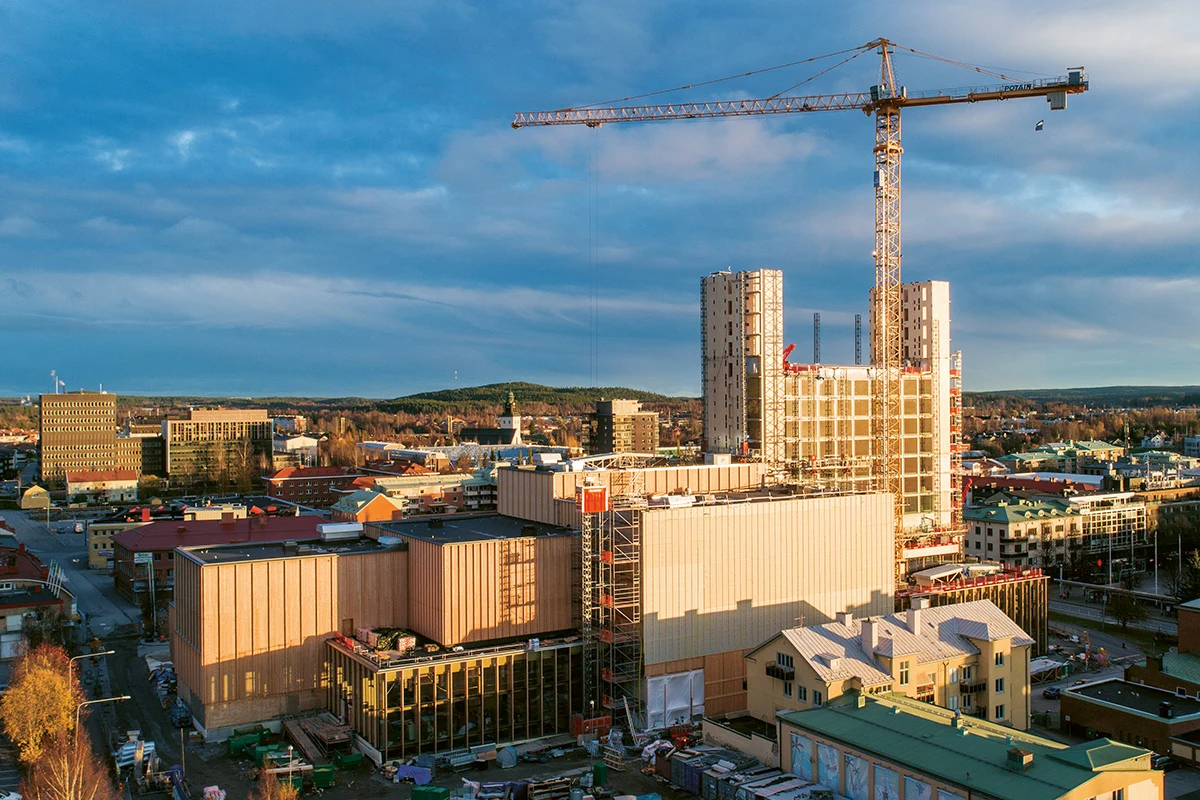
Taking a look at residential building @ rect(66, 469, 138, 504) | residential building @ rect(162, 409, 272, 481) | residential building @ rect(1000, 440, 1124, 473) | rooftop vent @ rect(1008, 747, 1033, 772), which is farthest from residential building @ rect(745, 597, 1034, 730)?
residential building @ rect(162, 409, 272, 481)

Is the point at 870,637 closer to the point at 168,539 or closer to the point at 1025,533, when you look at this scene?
the point at 1025,533

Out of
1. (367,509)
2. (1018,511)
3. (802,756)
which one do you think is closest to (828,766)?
(802,756)

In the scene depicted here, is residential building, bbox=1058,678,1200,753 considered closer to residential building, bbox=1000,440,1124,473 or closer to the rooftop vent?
the rooftop vent

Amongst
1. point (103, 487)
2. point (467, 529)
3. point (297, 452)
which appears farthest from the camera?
point (297, 452)

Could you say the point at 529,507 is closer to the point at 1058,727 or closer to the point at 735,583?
the point at 735,583

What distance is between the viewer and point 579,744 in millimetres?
40719

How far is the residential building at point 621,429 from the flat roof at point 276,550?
129 metres

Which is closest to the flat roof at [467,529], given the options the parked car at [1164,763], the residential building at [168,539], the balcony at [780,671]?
the balcony at [780,671]

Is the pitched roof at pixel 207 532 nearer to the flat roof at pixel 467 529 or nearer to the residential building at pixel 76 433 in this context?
the flat roof at pixel 467 529

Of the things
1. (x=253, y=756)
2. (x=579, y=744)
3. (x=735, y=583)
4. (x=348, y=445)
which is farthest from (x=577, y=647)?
(x=348, y=445)

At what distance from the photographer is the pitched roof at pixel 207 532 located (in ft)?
234

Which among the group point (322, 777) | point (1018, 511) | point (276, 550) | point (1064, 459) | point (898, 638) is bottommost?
point (322, 777)

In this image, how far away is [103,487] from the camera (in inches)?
5659

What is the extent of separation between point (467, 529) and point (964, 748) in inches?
1019
